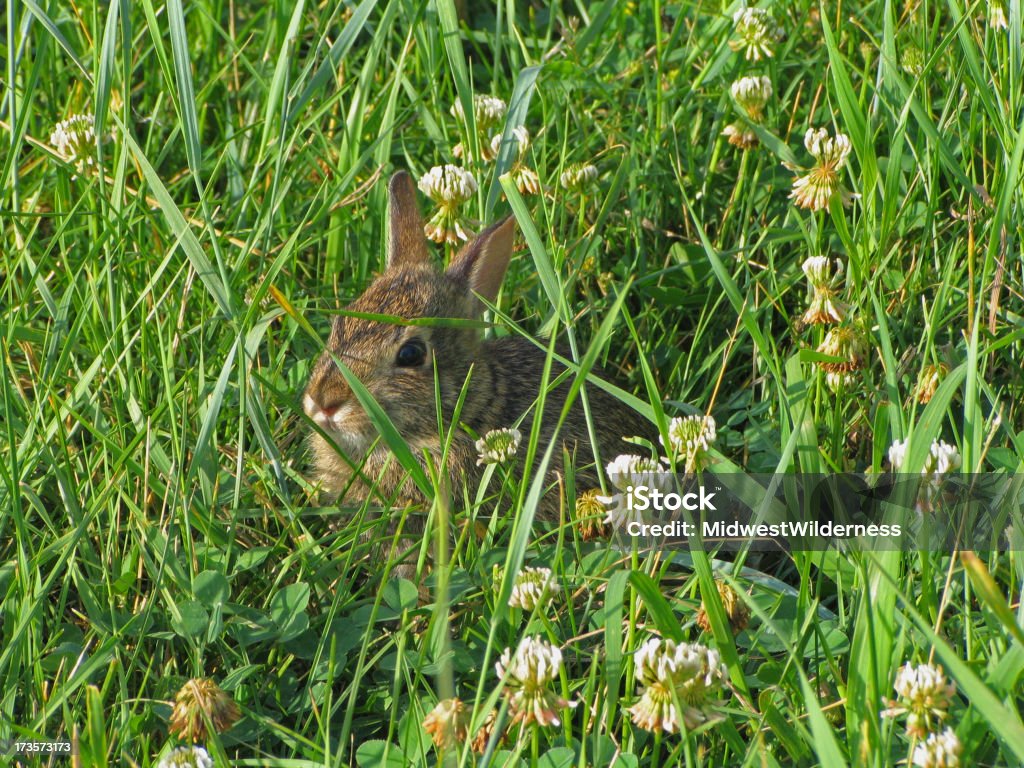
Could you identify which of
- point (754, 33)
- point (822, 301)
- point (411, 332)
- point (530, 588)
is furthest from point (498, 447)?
point (754, 33)

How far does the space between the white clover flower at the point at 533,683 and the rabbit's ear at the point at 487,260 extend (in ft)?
6.21

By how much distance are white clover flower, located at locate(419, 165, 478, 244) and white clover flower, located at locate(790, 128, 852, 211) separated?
0.98 metres

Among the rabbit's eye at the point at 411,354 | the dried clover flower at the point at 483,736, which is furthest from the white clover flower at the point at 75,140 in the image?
the dried clover flower at the point at 483,736

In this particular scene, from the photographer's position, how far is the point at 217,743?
2617 millimetres

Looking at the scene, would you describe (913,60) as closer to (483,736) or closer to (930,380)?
(930,380)

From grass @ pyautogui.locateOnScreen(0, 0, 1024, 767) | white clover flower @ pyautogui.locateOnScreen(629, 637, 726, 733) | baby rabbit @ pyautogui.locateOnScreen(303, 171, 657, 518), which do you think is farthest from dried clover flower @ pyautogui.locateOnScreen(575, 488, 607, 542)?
white clover flower @ pyautogui.locateOnScreen(629, 637, 726, 733)

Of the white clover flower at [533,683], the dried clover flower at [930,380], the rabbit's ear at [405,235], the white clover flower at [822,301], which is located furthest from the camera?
the rabbit's ear at [405,235]

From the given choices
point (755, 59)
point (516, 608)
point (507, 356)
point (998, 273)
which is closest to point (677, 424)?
point (516, 608)

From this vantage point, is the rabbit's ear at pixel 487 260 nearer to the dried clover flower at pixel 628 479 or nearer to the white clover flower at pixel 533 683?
the dried clover flower at pixel 628 479

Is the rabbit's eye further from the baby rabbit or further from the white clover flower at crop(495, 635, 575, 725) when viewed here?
the white clover flower at crop(495, 635, 575, 725)

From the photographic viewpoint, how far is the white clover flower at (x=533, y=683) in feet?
8.20

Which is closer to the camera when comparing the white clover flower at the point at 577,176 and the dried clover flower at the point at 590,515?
the dried clover flower at the point at 590,515

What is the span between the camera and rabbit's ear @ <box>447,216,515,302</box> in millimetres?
4242

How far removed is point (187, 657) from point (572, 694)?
97 centimetres
